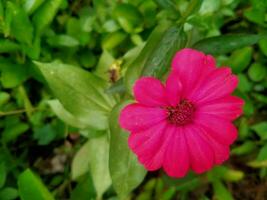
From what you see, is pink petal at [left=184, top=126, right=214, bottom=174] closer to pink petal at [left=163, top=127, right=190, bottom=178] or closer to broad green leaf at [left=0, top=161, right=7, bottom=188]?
pink petal at [left=163, top=127, right=190, bottom=178]

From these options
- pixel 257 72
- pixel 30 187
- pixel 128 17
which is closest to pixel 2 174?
pixel 30 187

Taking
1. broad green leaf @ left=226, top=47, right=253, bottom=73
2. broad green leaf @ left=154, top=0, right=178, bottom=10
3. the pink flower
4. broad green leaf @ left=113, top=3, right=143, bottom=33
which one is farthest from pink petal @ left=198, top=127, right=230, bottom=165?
broad green leaf @ left=113, top=3, right=143, bottom=33

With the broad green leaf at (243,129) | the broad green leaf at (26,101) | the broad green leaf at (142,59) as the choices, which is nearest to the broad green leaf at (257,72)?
the broad green leaf at (243,129)

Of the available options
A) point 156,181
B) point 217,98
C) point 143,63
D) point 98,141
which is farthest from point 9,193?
point 217,98

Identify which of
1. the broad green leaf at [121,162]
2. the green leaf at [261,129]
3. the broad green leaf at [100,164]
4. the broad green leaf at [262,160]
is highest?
the broad green leaf at [121,162]

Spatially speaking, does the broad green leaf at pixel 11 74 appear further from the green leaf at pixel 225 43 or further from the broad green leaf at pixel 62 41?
the green leaf at pixel 225 43

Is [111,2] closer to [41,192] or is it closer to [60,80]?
[60,80]
